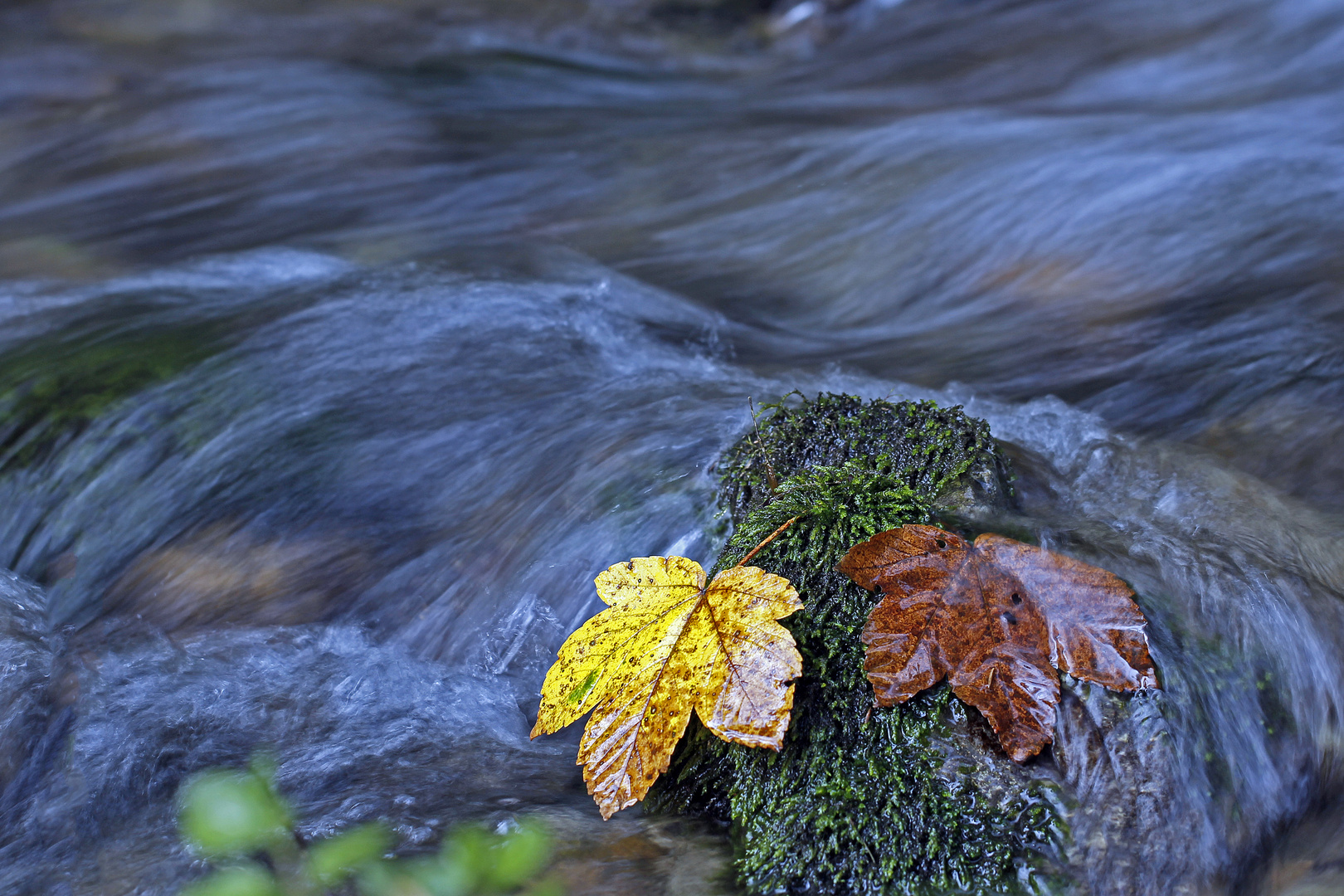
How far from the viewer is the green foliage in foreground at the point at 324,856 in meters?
0.83

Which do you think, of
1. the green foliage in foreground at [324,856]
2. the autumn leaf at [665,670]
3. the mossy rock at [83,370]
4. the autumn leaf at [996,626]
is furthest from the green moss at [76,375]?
the autumn leaf at [996,626]

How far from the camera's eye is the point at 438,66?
6156 millimetres

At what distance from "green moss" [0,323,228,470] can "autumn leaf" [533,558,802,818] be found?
7.32 feet

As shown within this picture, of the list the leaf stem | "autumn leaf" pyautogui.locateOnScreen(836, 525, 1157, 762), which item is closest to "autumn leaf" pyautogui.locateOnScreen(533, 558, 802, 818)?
the leaf stem

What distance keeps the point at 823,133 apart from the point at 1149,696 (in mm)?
4163

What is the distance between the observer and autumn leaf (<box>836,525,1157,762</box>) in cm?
159

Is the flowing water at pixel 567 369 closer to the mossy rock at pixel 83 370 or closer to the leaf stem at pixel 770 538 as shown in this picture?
the mossy rock at pixel 83 370

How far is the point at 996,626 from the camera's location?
64.9 inches

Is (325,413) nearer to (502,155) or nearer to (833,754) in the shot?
(833,754)

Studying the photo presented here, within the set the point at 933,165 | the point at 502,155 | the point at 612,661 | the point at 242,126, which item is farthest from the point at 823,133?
the point at 612,661

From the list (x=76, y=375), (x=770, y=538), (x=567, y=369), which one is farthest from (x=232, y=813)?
(x=76, y=375)

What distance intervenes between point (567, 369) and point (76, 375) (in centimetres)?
165

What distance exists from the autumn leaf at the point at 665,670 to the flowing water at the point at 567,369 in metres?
0.17

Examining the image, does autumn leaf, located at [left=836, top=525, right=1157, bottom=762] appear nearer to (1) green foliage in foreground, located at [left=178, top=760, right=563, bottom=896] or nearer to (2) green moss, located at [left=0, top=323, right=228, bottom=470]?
(1) green foliage in foreground, located at [left=178, top=760, right=563, bottom=896]
